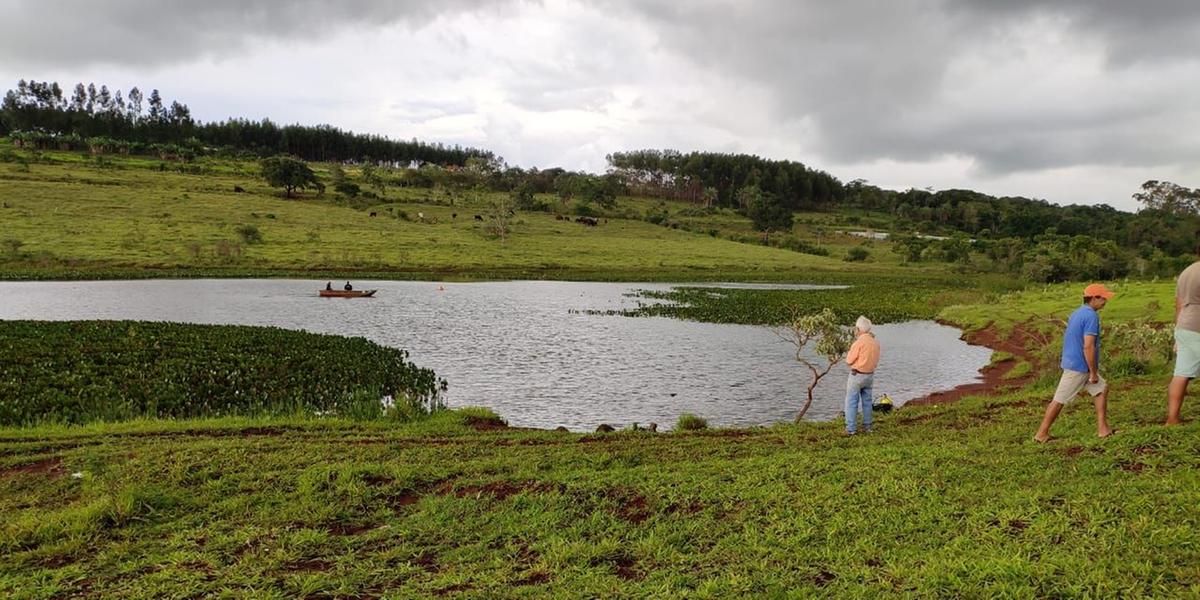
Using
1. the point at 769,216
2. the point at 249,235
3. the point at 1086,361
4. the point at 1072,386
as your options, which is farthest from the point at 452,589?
the point at 769,216

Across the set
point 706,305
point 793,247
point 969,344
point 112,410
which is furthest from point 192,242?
point 793,247

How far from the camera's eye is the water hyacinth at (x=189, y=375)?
1892 centimetres

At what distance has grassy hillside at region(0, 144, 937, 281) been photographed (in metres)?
77.0

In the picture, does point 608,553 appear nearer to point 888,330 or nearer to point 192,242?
point 888,330

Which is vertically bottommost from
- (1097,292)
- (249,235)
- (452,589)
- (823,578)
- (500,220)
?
(452,589)

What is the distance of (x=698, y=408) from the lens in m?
24.9

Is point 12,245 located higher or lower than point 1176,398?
lower

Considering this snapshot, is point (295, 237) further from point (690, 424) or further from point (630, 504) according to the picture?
point (630, 504)

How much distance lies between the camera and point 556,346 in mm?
37750

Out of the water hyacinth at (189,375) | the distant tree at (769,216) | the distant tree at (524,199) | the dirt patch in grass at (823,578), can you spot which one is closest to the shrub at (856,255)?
the distant tree at (769,216)

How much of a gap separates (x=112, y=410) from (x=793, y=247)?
12795 cm

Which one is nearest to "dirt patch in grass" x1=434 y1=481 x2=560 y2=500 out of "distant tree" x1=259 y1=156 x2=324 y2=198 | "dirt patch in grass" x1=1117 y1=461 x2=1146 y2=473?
"dirt patch in grass" x1=1117 y1=461 x2=1146 y2=473

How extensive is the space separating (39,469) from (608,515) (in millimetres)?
10672

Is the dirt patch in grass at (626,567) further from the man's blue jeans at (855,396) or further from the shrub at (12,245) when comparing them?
the shrub at (12,245)
